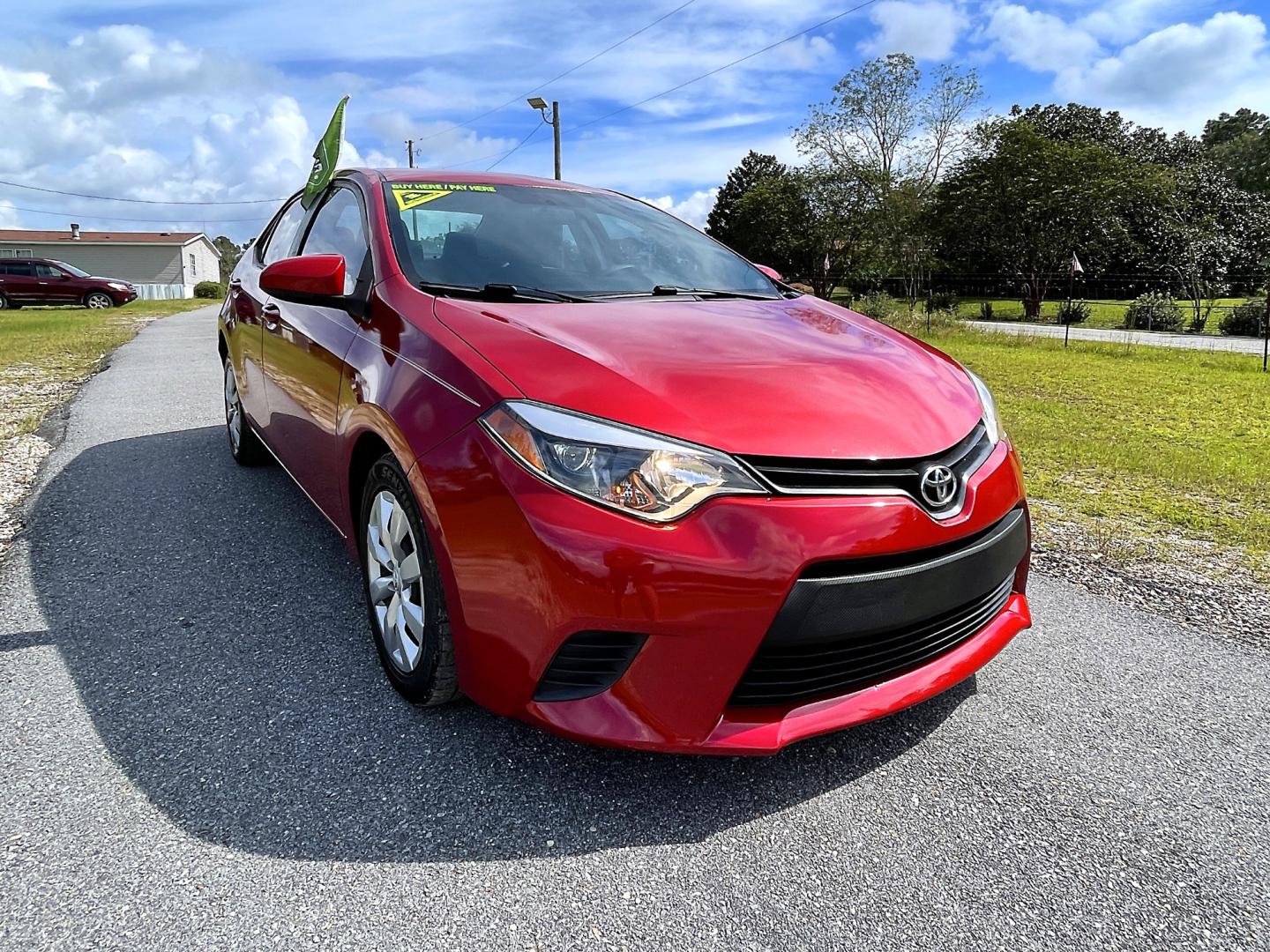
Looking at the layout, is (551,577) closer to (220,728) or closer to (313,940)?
(313,940)

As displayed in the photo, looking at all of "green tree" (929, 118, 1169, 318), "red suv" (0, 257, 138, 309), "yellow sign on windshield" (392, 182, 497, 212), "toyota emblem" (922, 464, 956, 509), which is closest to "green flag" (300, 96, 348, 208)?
"yellow sign on windshield" (392, 182, 497, 212)

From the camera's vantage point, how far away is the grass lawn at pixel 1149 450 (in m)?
4.13

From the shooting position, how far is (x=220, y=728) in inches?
87.9

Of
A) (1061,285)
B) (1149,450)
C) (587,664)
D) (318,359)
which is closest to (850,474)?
(587,664)

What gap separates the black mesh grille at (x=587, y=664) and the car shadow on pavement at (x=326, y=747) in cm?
33

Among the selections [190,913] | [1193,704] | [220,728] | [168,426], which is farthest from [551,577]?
[168,426]

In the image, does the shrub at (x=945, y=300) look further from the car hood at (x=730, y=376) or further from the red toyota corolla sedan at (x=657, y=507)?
the red toyota corolla sedan at (x=657, y=507)

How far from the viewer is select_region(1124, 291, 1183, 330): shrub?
23.7 meters

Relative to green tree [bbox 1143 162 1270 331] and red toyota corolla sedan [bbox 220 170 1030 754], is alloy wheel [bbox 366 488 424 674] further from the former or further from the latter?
green tree [bbox 1143 162 1270 331]

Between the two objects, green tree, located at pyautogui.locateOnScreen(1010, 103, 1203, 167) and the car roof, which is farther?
green tree, located at pyautogui.locateOnScreen(1010, 103, 1203, 167)

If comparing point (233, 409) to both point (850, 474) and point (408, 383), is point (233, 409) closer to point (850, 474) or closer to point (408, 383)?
point (408, 383)

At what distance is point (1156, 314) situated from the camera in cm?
2377

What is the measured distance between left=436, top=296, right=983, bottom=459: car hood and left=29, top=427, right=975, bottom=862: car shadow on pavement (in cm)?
86

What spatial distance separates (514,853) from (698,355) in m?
1.27
